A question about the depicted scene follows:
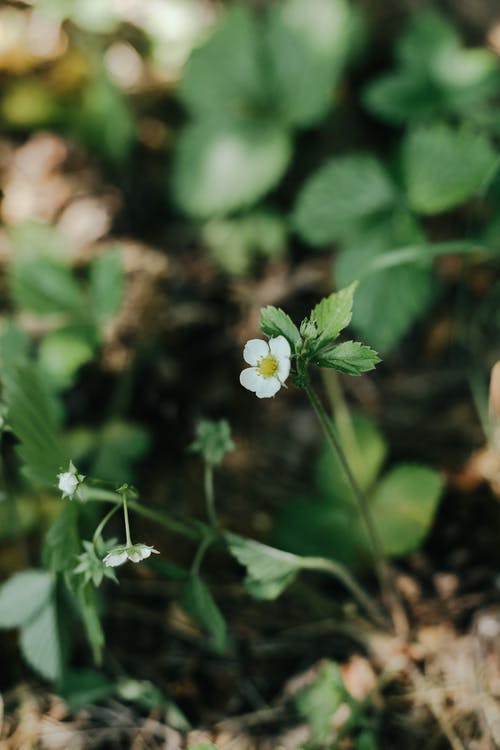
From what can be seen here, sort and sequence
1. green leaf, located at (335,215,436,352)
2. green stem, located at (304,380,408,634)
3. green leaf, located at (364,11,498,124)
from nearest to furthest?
green stem, located at (304,380,408,634) < green leaf, located at (335,215,436,352) < green leaf, located at (364,11,498,124)

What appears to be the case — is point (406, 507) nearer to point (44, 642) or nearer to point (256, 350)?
point (256, 350)

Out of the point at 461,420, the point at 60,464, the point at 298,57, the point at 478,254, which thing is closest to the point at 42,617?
the point at 60,464

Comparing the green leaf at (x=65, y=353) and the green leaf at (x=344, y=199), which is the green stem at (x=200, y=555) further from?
the green leaf at (x=344, y=199)

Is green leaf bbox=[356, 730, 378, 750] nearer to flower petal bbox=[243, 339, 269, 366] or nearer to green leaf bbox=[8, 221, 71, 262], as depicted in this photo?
flower petal bbox=[243, 339, 269, 366]

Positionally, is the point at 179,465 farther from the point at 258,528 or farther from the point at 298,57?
the point at 298,57

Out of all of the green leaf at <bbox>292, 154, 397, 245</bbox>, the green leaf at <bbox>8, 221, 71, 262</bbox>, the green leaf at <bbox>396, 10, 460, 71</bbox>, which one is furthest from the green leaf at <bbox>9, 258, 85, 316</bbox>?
the green leaf at <bbox>396, 10, 460, 71</bbox>

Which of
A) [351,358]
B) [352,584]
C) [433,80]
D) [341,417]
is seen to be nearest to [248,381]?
[351,358]

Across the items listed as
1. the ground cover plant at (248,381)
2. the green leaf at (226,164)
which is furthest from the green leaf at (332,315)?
the green leaf at (226,164)
